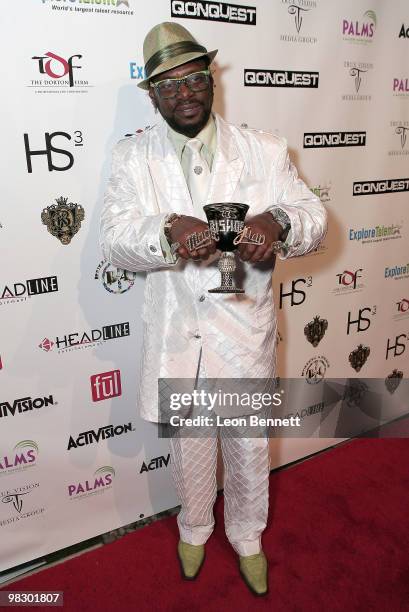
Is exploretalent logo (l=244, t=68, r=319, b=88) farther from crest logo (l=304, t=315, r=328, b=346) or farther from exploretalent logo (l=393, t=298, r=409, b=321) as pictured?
exploretalent logo (l=393, t=298, r=409, b=321)

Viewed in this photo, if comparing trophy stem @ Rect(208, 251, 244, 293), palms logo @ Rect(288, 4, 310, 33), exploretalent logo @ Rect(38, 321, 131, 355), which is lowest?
exploretalent logo @ Rect(38, 321, 131, 355)

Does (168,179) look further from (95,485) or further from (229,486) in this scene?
(95,485)

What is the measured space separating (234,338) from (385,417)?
5.86ft

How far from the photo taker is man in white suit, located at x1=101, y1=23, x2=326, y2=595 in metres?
1.52

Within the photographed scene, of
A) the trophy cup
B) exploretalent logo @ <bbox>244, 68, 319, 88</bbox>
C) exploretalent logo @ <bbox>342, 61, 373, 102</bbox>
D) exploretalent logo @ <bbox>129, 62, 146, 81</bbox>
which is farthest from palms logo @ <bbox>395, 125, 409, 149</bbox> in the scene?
the trophy cup

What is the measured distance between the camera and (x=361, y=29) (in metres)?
2.27

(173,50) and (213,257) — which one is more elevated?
(173,50)

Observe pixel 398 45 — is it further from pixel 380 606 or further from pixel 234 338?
pixel 380 606

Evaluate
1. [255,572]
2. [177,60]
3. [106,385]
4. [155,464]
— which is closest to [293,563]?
[255,572]

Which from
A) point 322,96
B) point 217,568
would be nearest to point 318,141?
point 322,96

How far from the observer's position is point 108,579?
2.05 metres

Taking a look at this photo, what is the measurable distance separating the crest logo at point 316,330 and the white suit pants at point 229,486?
33.2 inches

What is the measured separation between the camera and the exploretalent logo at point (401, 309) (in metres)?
2.91

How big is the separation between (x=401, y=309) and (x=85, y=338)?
1826 millimetres
